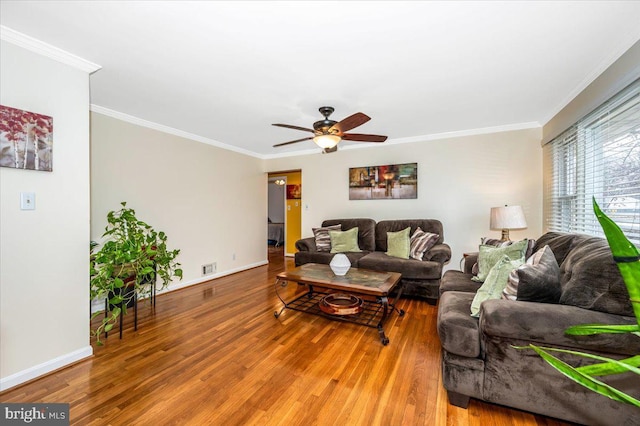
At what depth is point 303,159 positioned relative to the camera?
5.34 meters

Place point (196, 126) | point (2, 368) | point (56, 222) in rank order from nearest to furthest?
point (2, 368) < point (56, 222) < point (196, 126)

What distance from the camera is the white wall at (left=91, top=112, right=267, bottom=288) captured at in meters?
3.17

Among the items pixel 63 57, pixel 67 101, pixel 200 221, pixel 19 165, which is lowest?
pixel 200 221

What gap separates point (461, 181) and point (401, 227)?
45.2 inches

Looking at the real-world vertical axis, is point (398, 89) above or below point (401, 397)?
above

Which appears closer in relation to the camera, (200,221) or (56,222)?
(56,222)

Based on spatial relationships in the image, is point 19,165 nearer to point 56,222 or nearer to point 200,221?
point 56,222

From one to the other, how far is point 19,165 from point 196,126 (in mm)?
2188

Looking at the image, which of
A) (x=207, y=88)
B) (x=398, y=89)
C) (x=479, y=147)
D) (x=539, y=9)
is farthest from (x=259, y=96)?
(x=479, y=147)

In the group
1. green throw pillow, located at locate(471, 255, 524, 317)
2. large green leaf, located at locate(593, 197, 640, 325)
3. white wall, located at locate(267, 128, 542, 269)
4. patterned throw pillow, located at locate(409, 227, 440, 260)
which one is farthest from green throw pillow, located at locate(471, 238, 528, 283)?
large green leaf, located at locate(593, 197, 640, 325)

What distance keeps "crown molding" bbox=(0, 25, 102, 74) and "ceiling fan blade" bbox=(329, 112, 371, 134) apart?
215 centimetres

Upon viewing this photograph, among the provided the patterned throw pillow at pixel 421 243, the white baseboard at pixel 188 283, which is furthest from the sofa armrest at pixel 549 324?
the white baseboard at pixel 188 283

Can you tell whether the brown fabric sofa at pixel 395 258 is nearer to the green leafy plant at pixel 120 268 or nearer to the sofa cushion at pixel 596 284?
the sofa cushion at pixel 596 284

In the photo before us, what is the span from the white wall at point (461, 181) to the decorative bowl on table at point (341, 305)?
2.27m
